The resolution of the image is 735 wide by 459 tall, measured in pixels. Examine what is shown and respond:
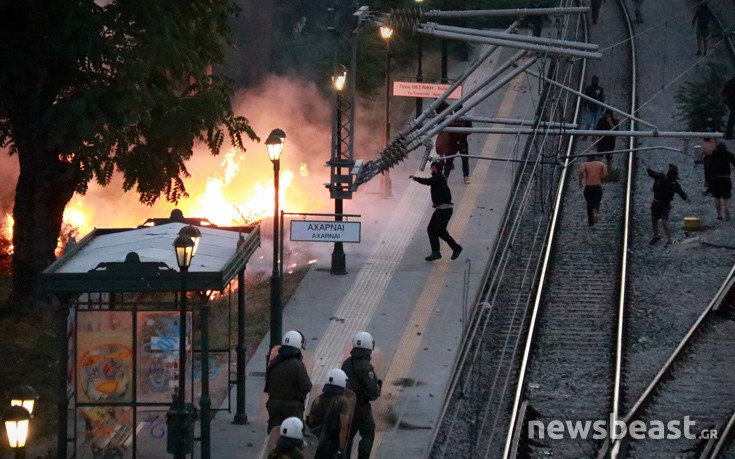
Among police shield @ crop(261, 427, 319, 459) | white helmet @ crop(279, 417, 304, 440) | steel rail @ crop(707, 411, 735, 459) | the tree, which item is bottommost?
steel rail @ crop(707, 411, 735, 459)

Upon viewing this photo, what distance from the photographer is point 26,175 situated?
2255 centimetres

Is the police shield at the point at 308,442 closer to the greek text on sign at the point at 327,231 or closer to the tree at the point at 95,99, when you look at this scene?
the greek text on sign at the point at 327,231

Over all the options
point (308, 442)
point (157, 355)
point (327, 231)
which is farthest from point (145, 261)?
point (327, 231)

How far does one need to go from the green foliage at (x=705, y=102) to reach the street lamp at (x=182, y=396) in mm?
18921

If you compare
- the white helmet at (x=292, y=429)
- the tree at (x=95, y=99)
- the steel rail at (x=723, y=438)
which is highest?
the tree at (x=95, y=99)

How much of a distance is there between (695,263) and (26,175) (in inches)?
429

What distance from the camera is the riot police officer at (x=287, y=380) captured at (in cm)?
1515

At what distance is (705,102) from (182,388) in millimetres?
21319

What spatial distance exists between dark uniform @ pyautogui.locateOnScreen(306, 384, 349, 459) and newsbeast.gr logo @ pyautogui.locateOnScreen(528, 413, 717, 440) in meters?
3.95

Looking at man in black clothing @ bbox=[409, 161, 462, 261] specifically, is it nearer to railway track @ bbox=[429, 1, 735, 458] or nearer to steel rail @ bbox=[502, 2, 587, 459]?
railway track @ bbox=[429, 1, 735, 458]

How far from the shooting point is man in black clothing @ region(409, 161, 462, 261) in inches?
955

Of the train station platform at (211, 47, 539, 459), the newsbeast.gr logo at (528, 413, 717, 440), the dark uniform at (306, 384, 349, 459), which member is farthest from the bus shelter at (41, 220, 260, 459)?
the newsbeast.gr logo at (528, 413, 717, 440)

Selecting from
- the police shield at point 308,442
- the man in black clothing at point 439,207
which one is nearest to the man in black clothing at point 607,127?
the man in black clothing at point 439,207

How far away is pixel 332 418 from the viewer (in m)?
14.3
